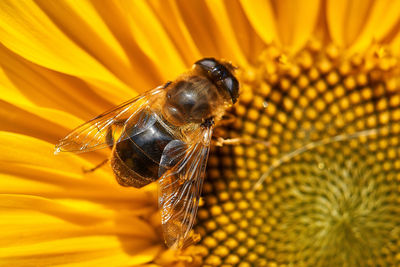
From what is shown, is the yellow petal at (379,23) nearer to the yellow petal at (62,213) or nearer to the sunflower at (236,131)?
the sunflower at (236,131)

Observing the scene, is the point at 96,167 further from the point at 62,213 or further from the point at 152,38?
the point at 152,38

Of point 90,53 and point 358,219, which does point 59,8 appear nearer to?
point 90,53

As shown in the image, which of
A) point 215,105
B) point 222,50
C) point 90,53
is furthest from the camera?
point 222,50

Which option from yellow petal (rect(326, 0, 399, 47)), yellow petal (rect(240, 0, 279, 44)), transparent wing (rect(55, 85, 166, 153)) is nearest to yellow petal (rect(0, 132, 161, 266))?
transparent wing (rect(55, 85, 166, 153))

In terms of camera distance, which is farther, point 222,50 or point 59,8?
point 222,50

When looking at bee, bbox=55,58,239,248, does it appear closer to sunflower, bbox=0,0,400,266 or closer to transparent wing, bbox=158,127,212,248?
transparent wing, bbox=158,127,212,248

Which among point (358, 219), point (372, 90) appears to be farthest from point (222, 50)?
point (358, 219)

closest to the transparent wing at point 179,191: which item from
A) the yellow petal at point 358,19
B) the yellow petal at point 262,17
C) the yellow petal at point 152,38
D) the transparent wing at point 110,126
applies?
the transparent wing at point 110,126
